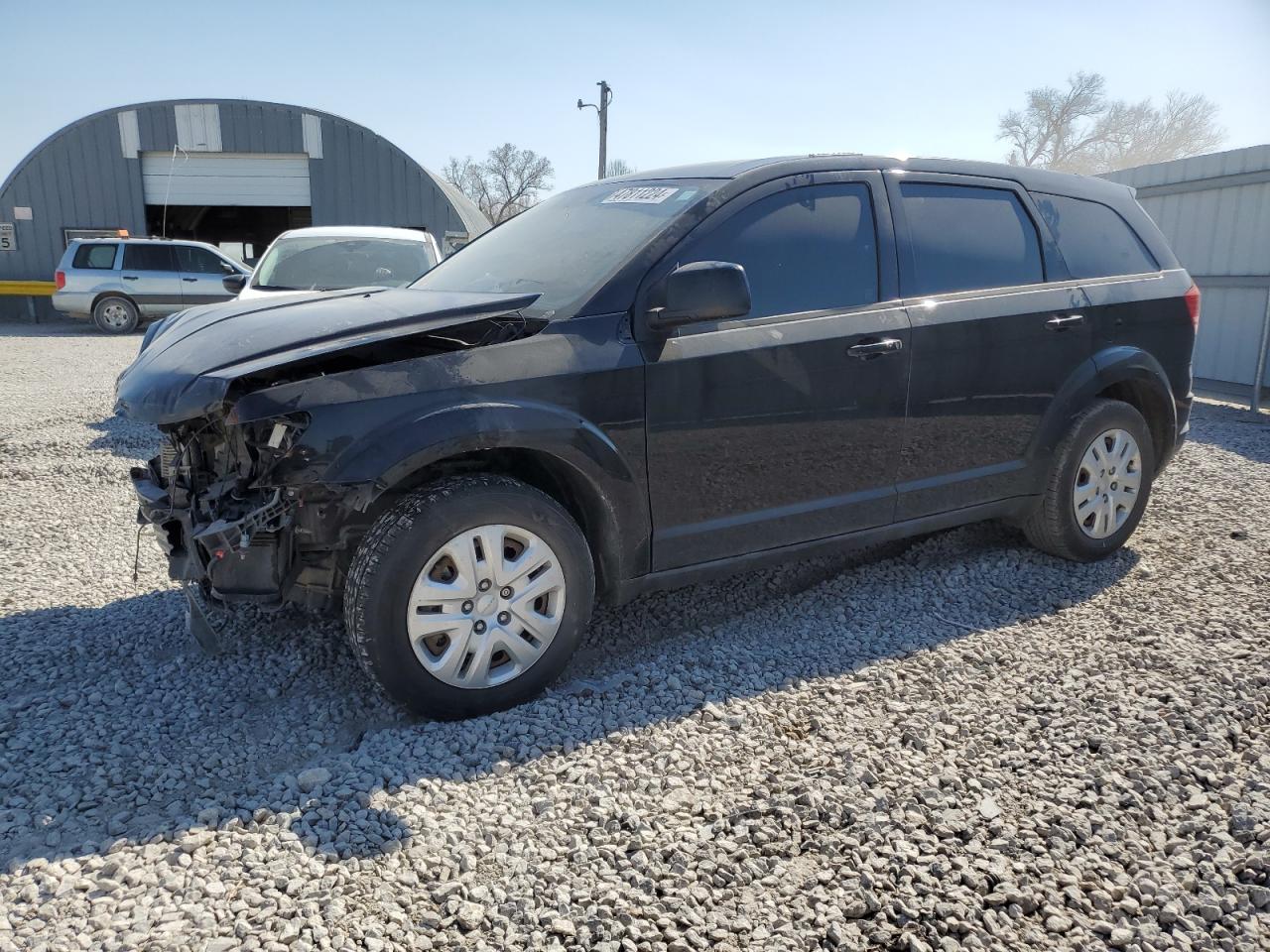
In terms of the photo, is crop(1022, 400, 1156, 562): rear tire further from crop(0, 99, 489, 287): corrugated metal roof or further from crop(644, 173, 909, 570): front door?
crop(0, 99, 489, 287): corrugated metal roof

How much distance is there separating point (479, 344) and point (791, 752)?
5.45 ft

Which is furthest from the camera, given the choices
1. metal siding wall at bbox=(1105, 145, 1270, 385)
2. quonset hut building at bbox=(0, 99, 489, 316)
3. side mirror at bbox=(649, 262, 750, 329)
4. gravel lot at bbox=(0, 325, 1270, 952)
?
quonset hut building at bbox=(0, 99, 489, 316)

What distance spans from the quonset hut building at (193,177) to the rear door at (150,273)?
4429 mm

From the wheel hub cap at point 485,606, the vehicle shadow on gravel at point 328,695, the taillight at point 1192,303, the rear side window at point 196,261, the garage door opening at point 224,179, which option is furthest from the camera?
the garage door opening at point 224,179

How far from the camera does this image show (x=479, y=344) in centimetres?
311

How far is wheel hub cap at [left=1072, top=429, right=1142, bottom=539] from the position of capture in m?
4.48

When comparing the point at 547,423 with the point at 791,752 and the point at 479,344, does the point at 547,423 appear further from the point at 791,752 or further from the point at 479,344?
the point at 791,752

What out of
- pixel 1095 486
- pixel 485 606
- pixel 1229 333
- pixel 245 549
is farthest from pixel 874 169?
pixel 1229 333

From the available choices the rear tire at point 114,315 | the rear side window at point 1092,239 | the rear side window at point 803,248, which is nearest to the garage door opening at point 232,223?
the rear tire at point 114,315

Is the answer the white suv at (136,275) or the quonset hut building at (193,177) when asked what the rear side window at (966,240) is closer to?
the white suv at (136,275)

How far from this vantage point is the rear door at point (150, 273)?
18.6m

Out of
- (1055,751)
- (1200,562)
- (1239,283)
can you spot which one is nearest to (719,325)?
(1055,751)

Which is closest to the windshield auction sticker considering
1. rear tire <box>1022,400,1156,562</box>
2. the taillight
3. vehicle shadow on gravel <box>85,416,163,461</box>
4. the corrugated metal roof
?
rear tire <box>1022,400,1156,562</box>

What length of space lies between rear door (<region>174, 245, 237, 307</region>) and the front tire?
17.8 meters
